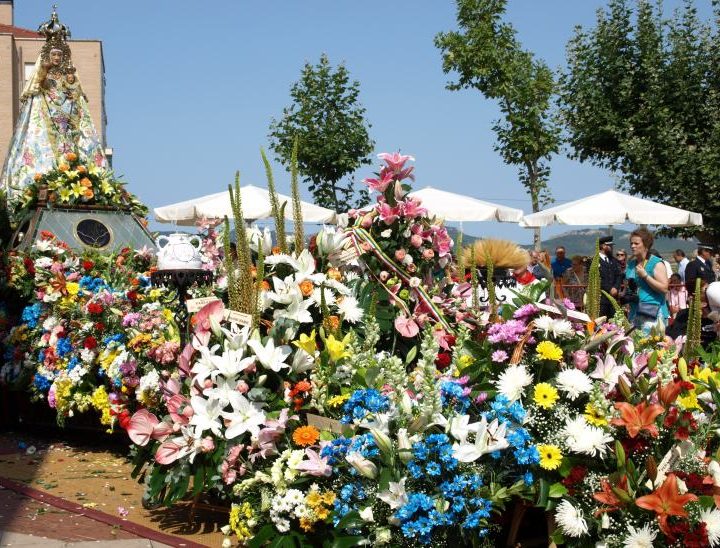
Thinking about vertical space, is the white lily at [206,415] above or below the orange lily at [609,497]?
above

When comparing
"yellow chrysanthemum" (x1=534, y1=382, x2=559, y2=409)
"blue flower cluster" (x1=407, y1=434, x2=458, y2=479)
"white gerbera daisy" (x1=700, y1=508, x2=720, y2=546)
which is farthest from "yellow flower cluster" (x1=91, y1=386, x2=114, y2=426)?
"white gerbera daisy" (x1=700, y1=508, x2=720, y2=546)

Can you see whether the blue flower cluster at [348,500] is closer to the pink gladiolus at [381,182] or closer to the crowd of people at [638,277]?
the crowd of people at [638,277]

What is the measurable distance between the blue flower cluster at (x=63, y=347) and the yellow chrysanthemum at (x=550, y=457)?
445 cm

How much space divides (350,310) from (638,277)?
512 cm

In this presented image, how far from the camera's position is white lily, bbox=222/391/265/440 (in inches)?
168

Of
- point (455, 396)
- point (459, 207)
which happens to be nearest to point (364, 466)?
point (455, 396)

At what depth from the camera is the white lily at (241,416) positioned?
14.0ft

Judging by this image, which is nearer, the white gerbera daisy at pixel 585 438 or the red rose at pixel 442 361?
the white gerbera daisy at pixel 585 438

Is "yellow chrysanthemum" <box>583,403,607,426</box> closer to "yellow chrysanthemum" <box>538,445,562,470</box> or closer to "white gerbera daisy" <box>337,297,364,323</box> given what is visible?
"yellow chrysanthemum" <box>538,445,562,470</box>

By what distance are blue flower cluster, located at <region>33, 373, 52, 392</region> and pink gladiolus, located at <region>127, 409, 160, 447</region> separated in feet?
8.58

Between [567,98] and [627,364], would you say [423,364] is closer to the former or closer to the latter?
[627,364]

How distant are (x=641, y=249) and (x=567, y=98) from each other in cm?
1646

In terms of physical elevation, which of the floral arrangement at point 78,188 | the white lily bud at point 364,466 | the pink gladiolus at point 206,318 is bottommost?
the white lily bud at point 364,466

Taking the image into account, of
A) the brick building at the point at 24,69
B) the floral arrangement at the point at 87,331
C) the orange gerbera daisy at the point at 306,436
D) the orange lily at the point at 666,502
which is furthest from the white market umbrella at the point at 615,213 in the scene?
the brick building at the point at 24,69
